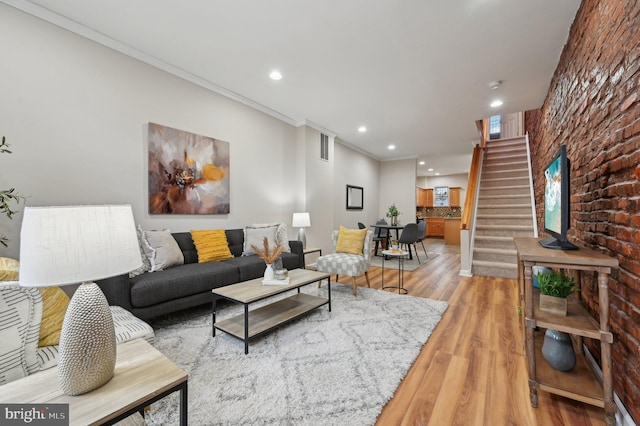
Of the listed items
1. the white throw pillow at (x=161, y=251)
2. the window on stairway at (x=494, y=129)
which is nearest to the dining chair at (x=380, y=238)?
the white throw pillow at (x=161, y=251)

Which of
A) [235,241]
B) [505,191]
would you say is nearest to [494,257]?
[505,191]

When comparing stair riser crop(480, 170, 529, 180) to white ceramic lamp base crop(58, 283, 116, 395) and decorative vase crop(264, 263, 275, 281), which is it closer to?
decorative vase crop(264, 263, 275, 281)

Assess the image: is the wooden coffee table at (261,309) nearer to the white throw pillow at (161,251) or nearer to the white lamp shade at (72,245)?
the white throw pillow at (161,251)

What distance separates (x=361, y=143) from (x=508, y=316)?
4.66 meters

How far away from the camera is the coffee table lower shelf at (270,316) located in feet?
7.02

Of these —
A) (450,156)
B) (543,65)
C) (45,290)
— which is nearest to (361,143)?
(450,156)

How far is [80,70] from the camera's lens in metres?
2.49

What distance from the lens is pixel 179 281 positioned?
2.45 m

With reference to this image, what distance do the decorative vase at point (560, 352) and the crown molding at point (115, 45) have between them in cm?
415

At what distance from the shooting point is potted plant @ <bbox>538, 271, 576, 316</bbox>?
1591 mm

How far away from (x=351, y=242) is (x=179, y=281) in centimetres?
220

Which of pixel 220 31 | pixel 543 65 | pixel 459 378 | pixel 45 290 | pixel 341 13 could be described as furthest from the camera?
pixel 543 65

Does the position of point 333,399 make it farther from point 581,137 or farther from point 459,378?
point 581,137

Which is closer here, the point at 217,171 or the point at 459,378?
the point at 459,378
